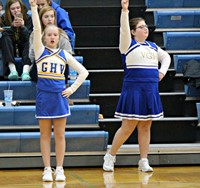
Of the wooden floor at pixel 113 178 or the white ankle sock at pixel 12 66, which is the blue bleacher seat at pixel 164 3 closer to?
the white ankle sock at pixel 12 66

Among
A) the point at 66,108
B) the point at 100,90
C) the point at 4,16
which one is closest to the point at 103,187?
the point at 66,108

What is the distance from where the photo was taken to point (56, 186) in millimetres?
5441

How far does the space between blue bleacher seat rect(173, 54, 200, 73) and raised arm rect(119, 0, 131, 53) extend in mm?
1614

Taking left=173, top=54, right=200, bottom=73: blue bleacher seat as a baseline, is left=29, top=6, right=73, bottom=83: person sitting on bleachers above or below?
above

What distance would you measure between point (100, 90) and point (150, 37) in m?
1.06

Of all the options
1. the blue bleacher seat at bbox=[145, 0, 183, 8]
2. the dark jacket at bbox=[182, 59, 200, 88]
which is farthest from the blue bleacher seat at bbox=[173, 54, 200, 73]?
the blue bleacher seat at bbox=[145, 0, 183, 8]

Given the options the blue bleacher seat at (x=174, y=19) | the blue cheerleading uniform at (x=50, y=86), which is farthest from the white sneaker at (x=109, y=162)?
the blue bleacher seat at (x=174, y=19)

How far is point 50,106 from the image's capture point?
5.66 metres

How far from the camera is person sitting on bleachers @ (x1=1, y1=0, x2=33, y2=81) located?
6988 mm

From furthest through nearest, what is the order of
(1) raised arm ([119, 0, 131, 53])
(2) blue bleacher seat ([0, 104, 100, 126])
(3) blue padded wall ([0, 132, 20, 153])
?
1. (2) blue bleacher seat ([0, 104, 100, 126])
2. (3) blue padded wall ([0, 132, 20, 153])
3. (1) raised arm ([119, 0, 131, 53])

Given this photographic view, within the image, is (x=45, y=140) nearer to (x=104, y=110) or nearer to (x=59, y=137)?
(x=59, y=137)

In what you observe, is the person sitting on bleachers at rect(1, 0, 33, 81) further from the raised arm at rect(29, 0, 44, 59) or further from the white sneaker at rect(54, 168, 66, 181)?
the white sneaker at rect(54, 168, 66, 181)

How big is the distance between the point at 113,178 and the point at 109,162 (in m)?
0.35

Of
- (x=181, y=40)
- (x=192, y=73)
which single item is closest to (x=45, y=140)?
(x=192, y=73)
